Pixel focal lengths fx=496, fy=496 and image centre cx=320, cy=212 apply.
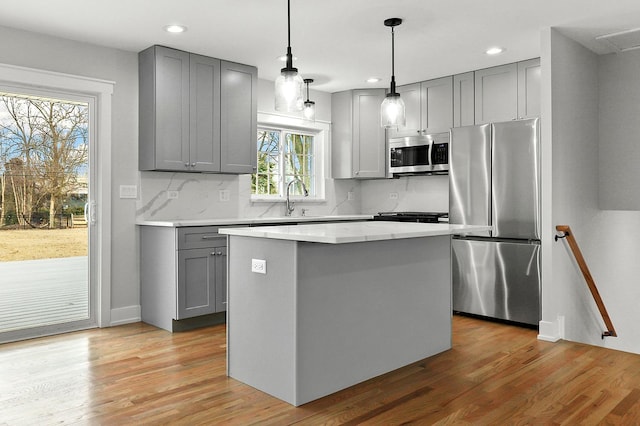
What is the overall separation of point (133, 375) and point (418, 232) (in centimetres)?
194

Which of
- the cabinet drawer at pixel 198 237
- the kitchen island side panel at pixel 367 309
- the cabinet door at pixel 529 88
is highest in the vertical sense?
the cabinet door at pixel 529 88

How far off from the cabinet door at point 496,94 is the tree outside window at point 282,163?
2110 mm

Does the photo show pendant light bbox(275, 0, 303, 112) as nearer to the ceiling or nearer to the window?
the ceiling

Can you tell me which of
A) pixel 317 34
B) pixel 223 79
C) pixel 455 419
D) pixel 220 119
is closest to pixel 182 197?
pixel 220 119

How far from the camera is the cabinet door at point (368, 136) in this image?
595 centimetres

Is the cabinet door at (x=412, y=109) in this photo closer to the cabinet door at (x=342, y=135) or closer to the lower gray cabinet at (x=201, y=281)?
the cabinet door at (x=342, y=135)

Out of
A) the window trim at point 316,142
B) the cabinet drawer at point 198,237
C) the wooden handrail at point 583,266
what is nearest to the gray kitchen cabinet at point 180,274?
the cabinet drawer at point 198,237

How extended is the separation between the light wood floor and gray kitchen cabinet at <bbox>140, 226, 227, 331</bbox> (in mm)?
383

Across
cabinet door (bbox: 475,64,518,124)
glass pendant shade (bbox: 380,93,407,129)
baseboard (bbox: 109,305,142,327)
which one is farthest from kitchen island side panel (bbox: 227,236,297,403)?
cabinet door (bbox: 475,64,518,124)

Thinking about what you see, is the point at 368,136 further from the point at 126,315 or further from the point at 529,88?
the point at 126,315

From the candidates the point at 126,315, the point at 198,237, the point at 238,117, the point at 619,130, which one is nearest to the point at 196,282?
the point at 198,237

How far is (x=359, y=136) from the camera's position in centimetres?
605

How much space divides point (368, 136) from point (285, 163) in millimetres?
1055

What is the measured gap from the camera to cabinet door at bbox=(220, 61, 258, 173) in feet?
15.8
